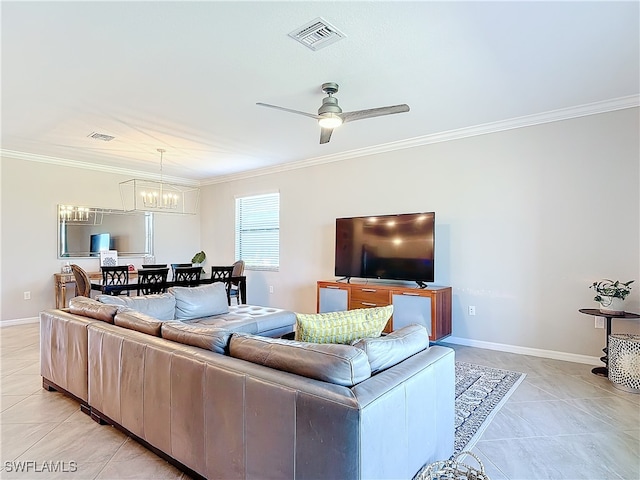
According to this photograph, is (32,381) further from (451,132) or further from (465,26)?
(451,132)

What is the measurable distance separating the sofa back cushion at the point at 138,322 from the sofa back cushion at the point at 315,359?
0.78 meters

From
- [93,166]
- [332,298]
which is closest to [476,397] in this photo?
[332,298]

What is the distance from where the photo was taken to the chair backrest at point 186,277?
17.2 feet

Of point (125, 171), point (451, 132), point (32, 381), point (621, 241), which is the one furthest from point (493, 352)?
point (125, 171)

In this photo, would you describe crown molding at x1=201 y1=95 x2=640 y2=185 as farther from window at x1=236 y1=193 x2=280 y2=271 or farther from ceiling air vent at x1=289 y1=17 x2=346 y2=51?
ceiling air vent at x1=289 y1=17 x2=346 y2=51

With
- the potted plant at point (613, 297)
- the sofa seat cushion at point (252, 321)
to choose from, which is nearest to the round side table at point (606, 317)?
the potted plant at point (613, 297)

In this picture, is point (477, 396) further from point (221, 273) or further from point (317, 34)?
point (221, 273)

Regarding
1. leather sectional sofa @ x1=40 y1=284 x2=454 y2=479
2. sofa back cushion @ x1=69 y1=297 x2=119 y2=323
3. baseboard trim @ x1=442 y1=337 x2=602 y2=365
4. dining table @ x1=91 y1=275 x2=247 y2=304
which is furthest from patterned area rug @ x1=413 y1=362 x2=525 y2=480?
dining table @ x1=91 y1=275 x2=247 y2=304

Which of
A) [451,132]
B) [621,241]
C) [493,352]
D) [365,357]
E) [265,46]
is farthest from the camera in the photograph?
[451,132]

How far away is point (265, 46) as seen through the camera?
2.66 meters

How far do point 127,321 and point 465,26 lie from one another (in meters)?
2.95

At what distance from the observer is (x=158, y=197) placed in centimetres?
711

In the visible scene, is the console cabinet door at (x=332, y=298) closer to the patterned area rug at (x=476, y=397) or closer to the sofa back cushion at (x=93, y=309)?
the patterned area rug at (x=476, y=397)

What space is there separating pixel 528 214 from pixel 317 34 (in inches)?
121
